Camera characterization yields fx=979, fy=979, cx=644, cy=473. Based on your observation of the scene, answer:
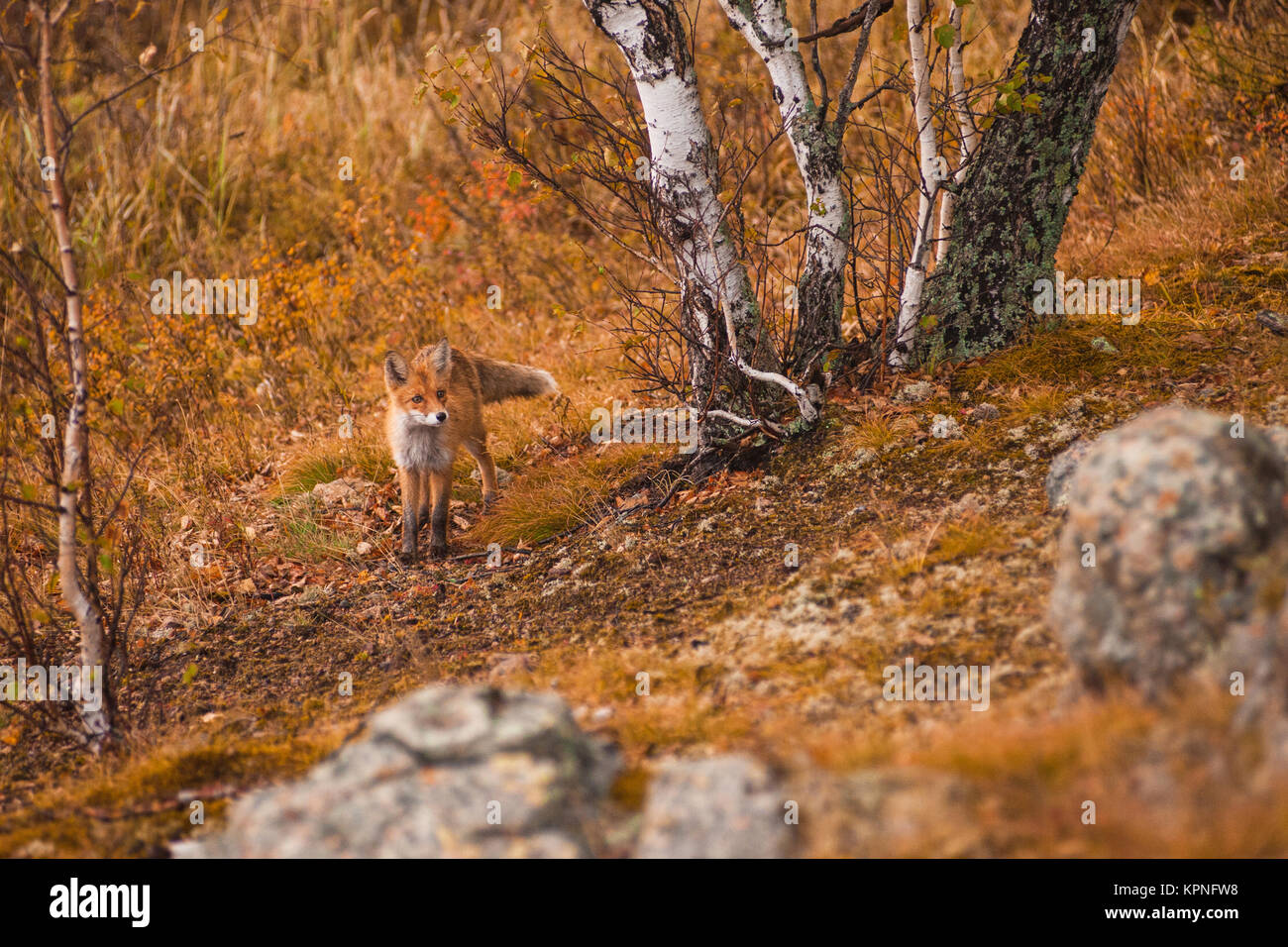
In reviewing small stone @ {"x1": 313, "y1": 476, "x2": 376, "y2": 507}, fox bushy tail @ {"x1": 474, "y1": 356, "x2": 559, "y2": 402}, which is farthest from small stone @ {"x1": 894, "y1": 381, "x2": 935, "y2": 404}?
small stone @ {"x1": 313, "y1": 476, "x2": 376, "y2": 507}

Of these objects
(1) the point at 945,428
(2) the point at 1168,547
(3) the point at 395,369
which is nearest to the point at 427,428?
(3) the point at 395,369

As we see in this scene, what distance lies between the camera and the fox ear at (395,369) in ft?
20.2

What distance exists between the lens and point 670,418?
248 inches

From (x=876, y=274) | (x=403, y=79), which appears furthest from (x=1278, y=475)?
(x=403, y=79)

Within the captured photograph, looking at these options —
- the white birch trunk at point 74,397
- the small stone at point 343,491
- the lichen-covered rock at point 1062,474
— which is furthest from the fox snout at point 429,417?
the lichen-covered rock at point 1062,474

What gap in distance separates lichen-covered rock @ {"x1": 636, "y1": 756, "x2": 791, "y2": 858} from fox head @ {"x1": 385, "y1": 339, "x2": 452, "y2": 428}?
13.3 ft

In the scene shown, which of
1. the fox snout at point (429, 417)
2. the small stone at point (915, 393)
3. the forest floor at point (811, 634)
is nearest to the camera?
the forest floor at point (811, 634)

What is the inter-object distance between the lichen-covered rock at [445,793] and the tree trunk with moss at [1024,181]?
3.56m

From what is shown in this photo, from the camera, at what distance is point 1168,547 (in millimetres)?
2568

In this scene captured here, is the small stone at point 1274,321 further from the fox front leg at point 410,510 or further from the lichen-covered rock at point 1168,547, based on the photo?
the fox front leg at point 410,510

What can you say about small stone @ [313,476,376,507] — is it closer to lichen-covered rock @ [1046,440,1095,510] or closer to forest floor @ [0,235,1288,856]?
forest floor @ [0,235,1288,856]

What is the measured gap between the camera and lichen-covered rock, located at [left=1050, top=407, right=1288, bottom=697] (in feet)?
8.32

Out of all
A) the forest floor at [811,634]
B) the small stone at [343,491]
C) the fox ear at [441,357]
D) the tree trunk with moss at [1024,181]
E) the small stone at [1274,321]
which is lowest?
the forest floor at [811,634]

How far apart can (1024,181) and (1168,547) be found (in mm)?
3379
